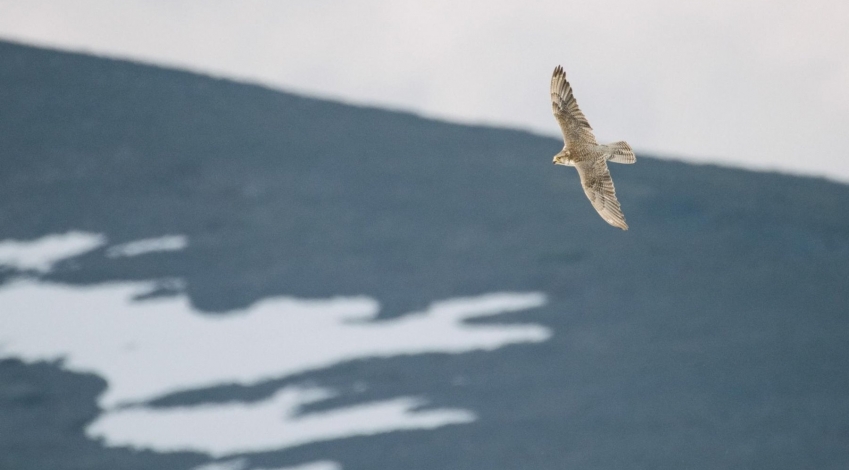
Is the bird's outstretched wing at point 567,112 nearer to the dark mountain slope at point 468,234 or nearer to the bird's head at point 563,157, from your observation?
the bird's head at point 563,157

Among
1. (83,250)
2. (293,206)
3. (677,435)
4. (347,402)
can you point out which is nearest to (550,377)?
(677,435)

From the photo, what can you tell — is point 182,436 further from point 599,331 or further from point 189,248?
point 599,331

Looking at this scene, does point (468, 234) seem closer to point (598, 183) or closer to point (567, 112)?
point (567, 112)

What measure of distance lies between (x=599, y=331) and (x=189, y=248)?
352 inches

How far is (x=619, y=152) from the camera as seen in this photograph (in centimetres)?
612

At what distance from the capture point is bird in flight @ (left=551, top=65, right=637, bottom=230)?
6.33m

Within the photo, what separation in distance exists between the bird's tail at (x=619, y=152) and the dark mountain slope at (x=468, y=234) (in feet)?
48.4

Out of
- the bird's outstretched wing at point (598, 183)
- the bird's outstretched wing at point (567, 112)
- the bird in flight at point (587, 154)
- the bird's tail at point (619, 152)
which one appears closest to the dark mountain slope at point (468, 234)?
the bird's outstretched wing at point (567, 112)

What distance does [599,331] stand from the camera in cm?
2173

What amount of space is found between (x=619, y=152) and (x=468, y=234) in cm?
1615

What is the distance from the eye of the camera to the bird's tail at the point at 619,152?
6039mm

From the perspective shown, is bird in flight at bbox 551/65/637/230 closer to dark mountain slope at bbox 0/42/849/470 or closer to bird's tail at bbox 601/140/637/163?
bird's tail at bbox 601/140/637/163

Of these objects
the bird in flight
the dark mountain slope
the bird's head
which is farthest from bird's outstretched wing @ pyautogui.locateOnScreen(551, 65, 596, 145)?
the dark mountain slope

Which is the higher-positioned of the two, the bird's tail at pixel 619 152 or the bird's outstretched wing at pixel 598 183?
the bird's tail at pixel 619 152
